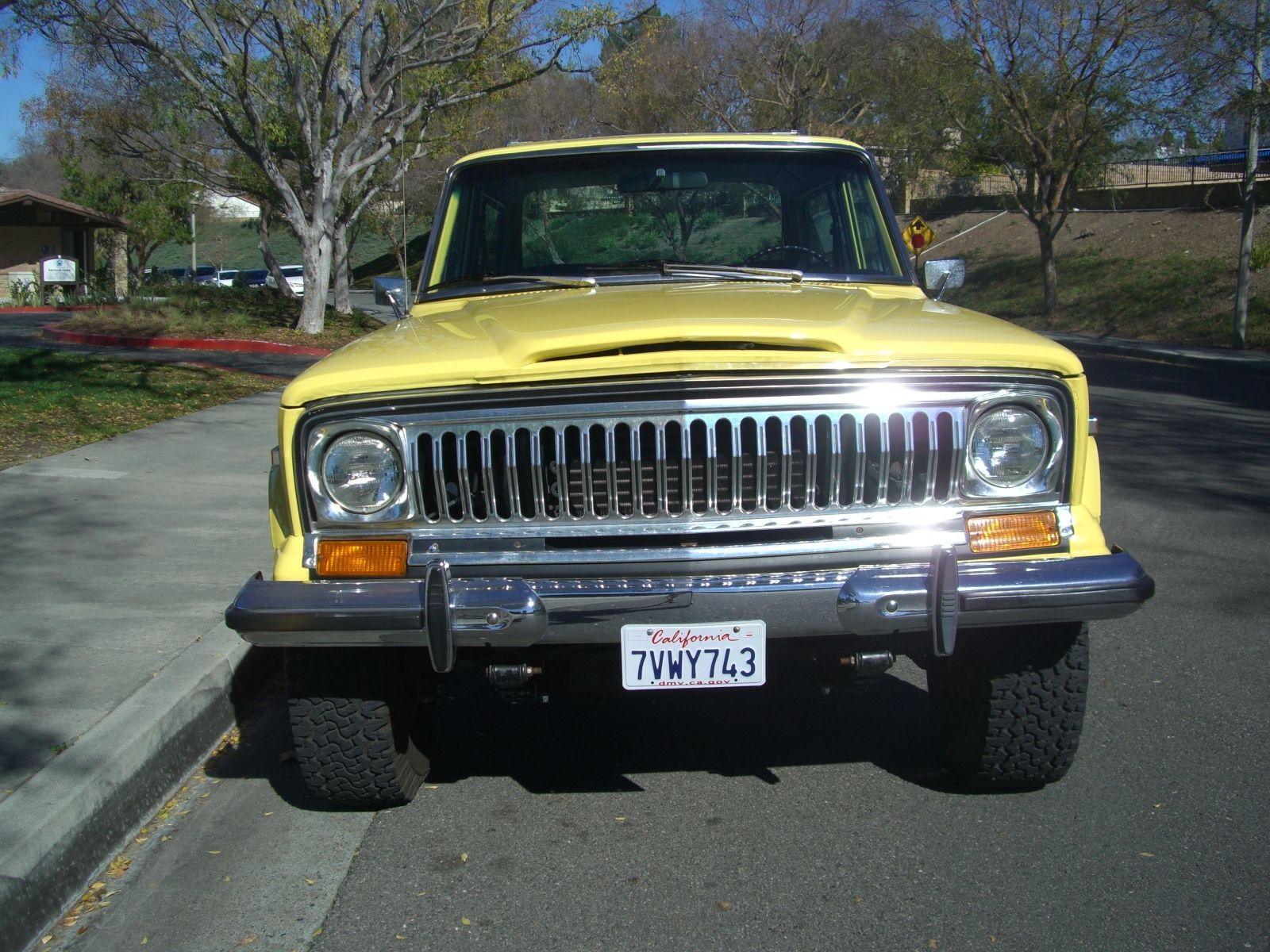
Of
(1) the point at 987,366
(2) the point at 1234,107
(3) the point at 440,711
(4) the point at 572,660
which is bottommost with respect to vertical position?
(3) the point at 440,711

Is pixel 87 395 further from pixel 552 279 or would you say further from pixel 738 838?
pixel 738 838

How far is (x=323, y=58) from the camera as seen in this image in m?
18.9

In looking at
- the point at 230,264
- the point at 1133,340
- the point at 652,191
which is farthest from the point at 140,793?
the point at 230,264

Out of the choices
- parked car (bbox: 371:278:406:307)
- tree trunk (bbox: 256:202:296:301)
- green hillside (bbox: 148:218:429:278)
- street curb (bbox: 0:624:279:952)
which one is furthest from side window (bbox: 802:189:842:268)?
green hillside (bbox: 148:218:429:278)

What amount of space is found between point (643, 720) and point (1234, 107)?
19.4 meters

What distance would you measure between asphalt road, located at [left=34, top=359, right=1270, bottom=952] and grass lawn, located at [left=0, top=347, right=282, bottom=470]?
601 centimetres

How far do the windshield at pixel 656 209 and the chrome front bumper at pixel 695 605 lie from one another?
196 cm

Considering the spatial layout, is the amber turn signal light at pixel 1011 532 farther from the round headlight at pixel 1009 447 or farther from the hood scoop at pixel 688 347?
the hood scoop at pixel 688 347

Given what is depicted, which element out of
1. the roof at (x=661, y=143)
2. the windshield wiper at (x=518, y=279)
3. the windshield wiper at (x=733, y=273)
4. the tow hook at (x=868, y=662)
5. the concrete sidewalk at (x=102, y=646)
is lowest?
the concrete sidewalk at (x=102, y=646)

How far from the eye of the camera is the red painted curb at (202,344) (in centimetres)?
1875

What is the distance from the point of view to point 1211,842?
3355mm

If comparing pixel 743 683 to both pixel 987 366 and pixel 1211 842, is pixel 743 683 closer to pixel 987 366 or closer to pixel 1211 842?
pixel 987 366

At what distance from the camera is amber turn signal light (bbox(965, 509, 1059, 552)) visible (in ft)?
10.3

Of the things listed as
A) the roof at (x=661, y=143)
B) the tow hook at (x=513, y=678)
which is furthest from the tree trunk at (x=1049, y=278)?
the tow hook at (x=513, y=678)
